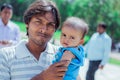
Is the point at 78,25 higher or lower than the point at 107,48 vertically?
higher

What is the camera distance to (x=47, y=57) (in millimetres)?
2625

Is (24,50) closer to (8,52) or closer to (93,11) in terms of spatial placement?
(8,52)

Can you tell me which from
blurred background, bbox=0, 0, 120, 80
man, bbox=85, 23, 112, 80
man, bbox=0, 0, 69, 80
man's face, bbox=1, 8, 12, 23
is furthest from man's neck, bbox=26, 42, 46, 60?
blurred background, bbox=0, 0, 120, 80

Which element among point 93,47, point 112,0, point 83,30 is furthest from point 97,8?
point 83,30

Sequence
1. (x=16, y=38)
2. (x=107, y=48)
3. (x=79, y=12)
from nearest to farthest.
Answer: (x=16, y=38) < (x=107, y=48) < (x=79, y=12)

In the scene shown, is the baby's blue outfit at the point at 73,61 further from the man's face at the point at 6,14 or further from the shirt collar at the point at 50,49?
the man's face at the point at 6,14

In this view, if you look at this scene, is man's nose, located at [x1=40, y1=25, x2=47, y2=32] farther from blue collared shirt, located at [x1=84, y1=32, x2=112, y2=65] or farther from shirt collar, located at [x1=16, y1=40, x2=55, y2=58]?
blue collared shirt, located at [x1=84, y1=32, x2=112, y2=65]

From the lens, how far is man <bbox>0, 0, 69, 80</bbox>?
96.2 inches

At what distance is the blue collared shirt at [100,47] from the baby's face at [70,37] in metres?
5.99

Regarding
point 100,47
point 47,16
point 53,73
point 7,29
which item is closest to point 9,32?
point 7,29

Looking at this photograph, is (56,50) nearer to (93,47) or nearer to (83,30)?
(83,30)

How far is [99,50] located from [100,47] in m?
0.09

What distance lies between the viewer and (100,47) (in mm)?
8766

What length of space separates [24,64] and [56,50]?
0.33 m
